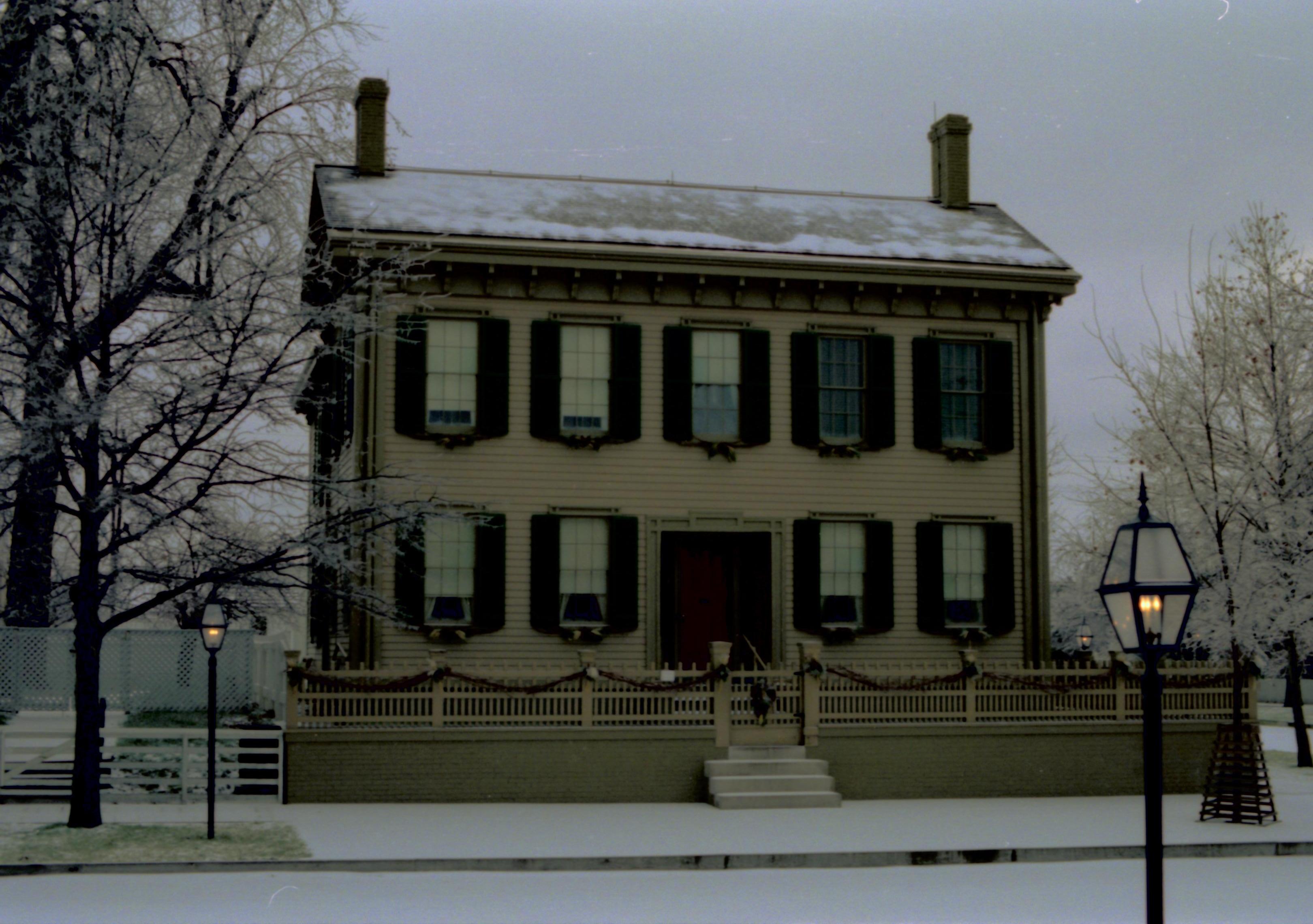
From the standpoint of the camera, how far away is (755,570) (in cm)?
2114

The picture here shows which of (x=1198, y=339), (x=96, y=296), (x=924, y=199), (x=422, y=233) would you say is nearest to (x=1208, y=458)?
(x=1198, y=339)

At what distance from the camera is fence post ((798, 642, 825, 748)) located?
60.2 feet

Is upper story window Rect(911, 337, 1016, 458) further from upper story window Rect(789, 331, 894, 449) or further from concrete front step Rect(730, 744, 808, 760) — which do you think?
concrete front step Rect(730, 744, 808, 760)

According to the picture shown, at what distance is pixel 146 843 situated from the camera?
1392cm

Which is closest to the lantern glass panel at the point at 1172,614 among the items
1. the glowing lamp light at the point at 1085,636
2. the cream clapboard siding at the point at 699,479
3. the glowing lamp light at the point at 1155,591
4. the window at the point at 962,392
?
the glowing lamp light at the point at 1155,591

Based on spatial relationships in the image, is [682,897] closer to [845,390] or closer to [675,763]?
[675,763]

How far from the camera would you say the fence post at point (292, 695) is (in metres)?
17.0

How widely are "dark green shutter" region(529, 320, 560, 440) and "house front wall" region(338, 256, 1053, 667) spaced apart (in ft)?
0.41

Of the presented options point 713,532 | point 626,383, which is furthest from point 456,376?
point 713,532

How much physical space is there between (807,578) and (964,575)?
251 cm

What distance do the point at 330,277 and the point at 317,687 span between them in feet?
21.5

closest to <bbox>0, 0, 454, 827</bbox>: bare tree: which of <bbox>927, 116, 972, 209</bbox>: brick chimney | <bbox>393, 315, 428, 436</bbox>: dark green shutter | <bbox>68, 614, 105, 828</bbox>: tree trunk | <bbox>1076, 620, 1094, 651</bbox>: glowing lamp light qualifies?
<bbox>68, 614, 105, 828</bbox>: tree trunk

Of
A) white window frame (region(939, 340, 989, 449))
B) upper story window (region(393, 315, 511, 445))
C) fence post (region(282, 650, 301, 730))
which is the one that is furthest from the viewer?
white window frame (region(939, 340, 989, 449))

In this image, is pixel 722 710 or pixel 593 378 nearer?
pixel 722 710
